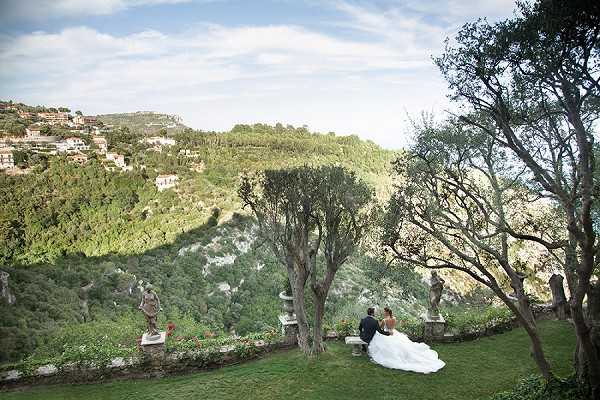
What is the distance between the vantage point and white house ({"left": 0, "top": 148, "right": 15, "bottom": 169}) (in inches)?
865

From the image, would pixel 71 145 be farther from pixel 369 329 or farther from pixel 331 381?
pixel 331 381

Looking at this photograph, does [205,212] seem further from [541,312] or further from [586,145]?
[586,145]

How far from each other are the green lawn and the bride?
17 cm

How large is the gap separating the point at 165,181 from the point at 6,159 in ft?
29.6

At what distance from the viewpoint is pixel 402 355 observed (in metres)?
8.42

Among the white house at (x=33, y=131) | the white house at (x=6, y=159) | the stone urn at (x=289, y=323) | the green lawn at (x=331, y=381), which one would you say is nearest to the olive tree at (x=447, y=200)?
the green lawn at (x=331, y=381)

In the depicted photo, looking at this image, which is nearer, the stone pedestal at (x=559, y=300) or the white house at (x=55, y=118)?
the stone pedestal at (x=559, y=300)

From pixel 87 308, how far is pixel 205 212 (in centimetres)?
1032

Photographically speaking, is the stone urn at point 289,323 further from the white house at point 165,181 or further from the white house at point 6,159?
the white house at point 6,159

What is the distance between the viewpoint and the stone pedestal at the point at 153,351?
8469 mm

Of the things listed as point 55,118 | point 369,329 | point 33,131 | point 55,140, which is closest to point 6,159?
point 33,131

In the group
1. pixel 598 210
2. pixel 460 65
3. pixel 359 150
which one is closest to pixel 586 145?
pixel 460 65

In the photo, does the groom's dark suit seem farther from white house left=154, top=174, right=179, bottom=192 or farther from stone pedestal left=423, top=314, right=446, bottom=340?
white house left=154, top=174, right=179, bottom=192

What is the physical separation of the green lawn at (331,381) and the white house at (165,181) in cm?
2056
